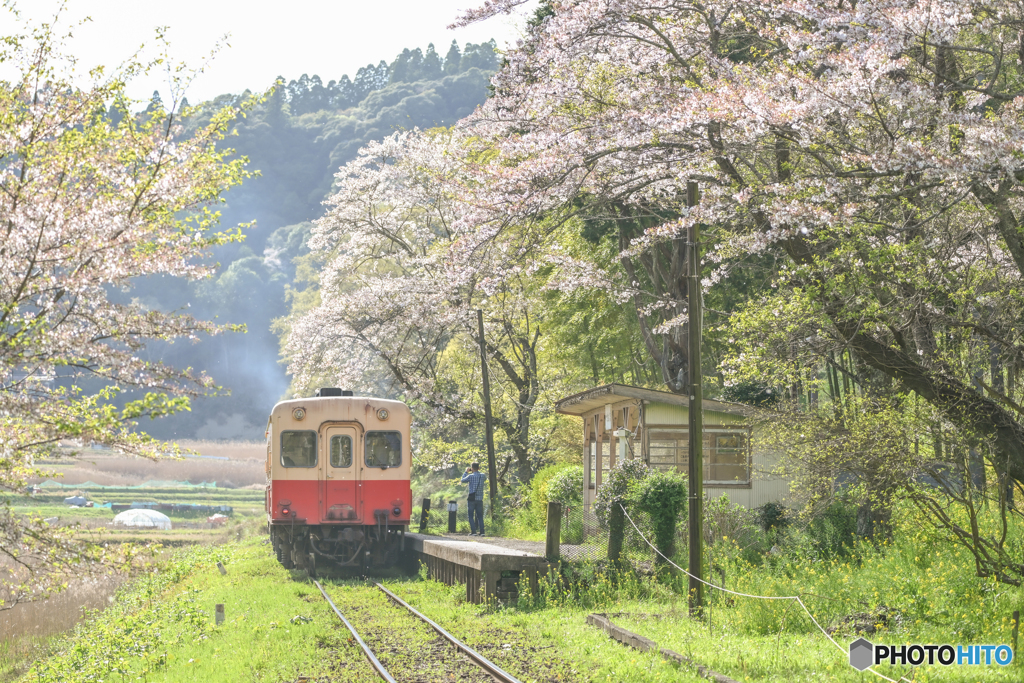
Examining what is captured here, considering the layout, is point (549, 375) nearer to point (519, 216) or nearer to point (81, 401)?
point (519, 216)

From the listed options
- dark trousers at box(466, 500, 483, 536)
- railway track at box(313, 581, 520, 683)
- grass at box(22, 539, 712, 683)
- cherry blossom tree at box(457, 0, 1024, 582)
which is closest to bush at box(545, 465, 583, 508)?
dark trousers at box(466, 500, 483, 536)

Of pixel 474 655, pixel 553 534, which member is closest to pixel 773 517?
pixel 553 534

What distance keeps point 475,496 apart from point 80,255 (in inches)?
506

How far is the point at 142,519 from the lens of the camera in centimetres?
3738

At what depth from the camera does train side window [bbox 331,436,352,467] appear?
16.6 meters

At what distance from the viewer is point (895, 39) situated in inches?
338

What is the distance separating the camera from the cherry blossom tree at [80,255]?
804cm

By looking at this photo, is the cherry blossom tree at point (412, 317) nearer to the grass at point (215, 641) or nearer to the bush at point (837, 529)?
the grass at point (215, 641)

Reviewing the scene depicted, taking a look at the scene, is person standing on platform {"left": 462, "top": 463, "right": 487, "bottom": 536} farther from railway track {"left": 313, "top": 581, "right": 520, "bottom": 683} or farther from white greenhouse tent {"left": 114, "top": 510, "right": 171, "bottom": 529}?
white greenhouse tent {"left": 114, "top": 510, "right": 171, "bottom": 529}

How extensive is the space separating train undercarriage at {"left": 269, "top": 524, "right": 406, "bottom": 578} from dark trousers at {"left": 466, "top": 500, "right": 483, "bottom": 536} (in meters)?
2.94

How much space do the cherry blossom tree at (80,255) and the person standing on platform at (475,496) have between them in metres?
11.1

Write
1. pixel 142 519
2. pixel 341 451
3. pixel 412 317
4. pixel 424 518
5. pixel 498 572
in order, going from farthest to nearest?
1. pixel 142 519
2. pixel 412 317
3. pixel 424 518
4. pixel 341 451
5. pixel 498 572

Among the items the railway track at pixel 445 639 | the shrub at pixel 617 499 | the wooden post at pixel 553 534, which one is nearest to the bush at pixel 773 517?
the shrub at pixel 617 499

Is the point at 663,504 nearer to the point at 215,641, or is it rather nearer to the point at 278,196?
the point at 215,641
